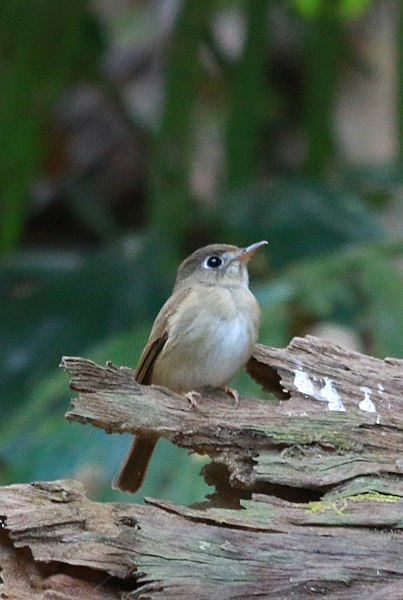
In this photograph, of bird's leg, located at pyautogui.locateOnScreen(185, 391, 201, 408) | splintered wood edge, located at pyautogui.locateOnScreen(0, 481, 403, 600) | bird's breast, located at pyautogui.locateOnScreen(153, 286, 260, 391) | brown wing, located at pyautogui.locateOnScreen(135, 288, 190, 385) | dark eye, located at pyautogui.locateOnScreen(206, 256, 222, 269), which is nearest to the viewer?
splintered wood edge, located at pyautogui.locateOnScreen(0, 481, 403, 600)

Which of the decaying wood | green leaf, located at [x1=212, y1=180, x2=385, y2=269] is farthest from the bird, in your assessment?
green leaf, located at [x1=212, y1=180, x2=385, y2=269]

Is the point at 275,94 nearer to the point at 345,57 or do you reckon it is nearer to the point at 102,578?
the point at 345,57

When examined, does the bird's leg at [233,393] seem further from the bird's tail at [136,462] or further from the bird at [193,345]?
the bird's tail at [136,462]

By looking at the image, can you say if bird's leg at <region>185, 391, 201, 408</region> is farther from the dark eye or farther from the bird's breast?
the dark eye

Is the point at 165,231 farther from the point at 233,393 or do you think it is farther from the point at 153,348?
the point at 233,393

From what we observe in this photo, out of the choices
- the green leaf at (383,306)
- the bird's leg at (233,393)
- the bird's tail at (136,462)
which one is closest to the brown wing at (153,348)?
the bird's tail at (136,462)

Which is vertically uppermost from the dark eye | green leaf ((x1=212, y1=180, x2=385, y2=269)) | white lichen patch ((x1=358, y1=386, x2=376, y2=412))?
green leaf ((x1=212, y1=180, x2=385, y2=269))

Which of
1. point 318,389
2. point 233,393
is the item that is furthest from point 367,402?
point 233,393
